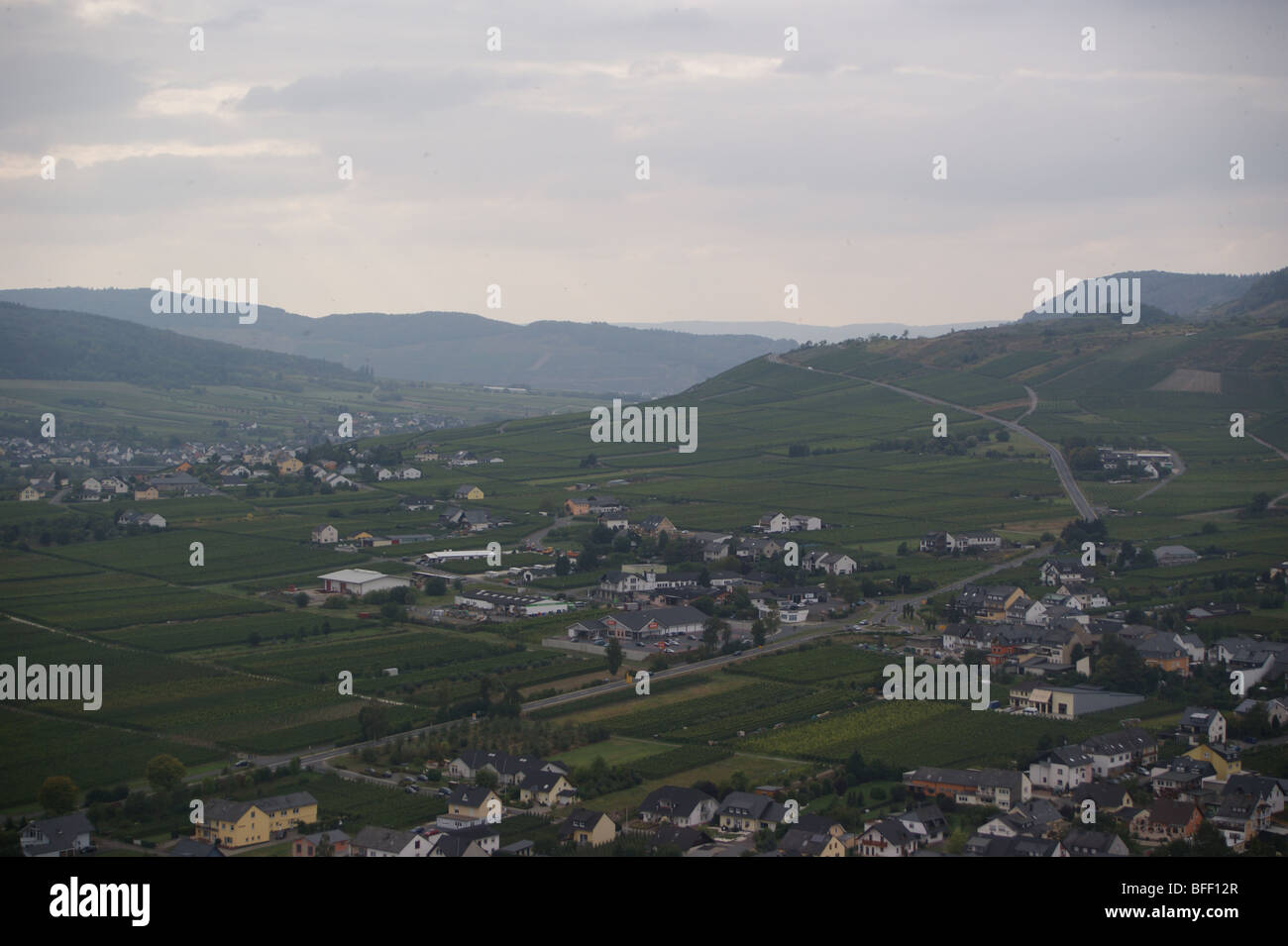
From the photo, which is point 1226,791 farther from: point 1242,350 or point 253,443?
point 253,443

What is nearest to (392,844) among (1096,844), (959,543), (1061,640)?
(1096,844)

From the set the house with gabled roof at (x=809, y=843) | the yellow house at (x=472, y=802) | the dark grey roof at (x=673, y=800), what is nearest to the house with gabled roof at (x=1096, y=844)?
the house with gabled roof at (x=809, y=843)

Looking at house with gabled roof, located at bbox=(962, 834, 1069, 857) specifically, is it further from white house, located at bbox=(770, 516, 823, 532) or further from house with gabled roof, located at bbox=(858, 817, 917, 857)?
white house, located at bbox=(770, 516, 823, 532)

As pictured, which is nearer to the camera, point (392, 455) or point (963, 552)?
point (963, 552)

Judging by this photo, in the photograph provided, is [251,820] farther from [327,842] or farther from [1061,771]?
[1061,771]

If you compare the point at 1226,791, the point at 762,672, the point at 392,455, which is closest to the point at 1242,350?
the point at 392,455
